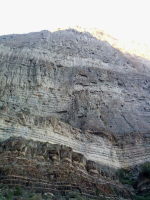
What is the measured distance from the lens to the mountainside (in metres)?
29.1

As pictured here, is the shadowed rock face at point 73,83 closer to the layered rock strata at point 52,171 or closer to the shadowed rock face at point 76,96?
the shadowed rock face at point 76,96

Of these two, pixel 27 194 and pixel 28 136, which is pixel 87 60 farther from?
pixel 27 194

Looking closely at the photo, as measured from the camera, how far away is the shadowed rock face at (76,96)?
3341 centimetres

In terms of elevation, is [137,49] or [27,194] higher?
[27,194]

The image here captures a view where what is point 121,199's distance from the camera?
88.3 ft

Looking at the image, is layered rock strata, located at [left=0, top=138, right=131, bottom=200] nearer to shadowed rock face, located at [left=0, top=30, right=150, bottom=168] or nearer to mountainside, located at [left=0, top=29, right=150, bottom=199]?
mountainside, located at [left=0, top=29, right=150, bottom=199]

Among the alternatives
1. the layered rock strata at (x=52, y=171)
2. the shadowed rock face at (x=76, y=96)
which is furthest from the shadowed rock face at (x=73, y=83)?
the layered rock strata at (x=52, y=171)

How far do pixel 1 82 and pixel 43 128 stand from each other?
1165 centimetres

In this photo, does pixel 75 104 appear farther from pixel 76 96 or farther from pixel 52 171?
pixel 52 171

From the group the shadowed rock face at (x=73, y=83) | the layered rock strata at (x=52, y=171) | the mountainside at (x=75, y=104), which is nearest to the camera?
the layered rock strata at (x=52, y=171)

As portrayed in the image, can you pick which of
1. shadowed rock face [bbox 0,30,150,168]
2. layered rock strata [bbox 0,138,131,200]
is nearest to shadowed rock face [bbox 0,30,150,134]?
shadowed rock face [bbox 0,30,150,168]

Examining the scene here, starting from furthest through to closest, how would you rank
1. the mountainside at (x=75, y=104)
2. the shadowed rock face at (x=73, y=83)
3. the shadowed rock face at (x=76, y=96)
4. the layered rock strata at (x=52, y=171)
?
the shadowed rock face at (x=73, y=83), the shadowed rock face at (x=76, y=96), the mountainside at (x=75, y=104), the layered rock strata at (x=52, y=171)

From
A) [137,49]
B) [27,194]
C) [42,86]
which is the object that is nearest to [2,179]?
[27,194]

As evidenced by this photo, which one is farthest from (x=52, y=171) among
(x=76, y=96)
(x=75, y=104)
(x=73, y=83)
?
(x=73, y=83)
